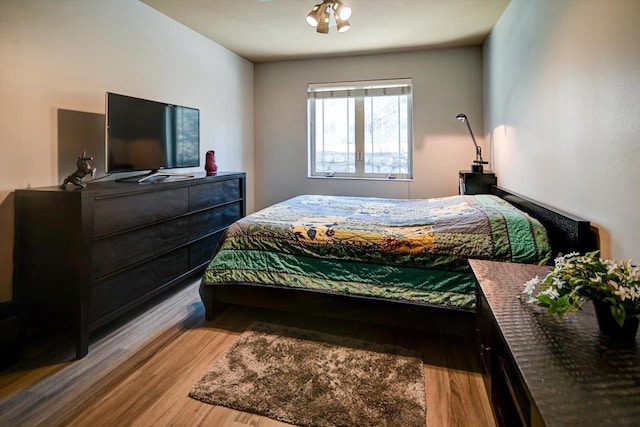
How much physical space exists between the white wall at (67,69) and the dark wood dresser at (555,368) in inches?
106

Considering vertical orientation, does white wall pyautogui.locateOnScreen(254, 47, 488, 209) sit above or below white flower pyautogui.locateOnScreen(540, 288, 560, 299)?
above

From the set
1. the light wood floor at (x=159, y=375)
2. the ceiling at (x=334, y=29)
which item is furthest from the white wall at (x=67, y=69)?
the light wood floor at (x=159, y=375)

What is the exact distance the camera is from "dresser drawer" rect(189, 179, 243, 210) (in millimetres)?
3010

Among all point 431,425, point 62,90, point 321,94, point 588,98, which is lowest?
point 431,425

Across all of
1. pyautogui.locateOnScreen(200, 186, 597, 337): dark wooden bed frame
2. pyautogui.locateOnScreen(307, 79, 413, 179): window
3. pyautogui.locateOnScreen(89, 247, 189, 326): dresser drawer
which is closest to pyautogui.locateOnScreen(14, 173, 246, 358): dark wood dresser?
pyautogui.locateOnScreen(89, 247, 189, 326): dresser drawer

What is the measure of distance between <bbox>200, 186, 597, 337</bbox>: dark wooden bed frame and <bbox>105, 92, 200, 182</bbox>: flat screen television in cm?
112

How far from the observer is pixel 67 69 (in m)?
2.38

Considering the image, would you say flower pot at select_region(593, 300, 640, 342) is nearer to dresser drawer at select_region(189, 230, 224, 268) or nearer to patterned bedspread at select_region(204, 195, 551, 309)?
patterned bedspread at select_region(204, 195, 551, 309)

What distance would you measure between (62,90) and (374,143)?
3.31 m

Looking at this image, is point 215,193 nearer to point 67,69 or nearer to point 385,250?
point 67,69

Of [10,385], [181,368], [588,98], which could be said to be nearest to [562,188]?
[588,98]

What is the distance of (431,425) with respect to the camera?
150cm

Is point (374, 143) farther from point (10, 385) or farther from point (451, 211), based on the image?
point (10, 385)

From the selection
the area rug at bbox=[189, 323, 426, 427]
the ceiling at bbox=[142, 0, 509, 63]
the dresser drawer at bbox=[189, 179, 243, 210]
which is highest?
the ceiling at bbox=[142, 0, 509, 63]
